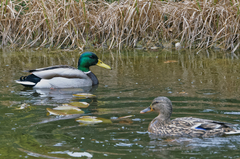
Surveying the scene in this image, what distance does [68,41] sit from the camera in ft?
43.0

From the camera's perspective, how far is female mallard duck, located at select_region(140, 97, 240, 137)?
4.38 m

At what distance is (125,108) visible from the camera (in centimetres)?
566

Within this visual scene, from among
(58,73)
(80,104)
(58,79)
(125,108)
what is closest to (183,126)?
(125,108)

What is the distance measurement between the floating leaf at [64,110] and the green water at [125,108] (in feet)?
0.49

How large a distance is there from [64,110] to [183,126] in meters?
1.91

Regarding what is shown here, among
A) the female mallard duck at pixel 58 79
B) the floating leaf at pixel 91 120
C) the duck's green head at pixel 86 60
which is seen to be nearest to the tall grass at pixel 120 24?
the duck's green head at pixel 86 60

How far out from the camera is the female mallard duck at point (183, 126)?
14.4 feet

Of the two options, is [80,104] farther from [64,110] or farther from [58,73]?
[58,73]

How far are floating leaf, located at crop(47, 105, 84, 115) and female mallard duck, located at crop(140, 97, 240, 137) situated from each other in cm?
131

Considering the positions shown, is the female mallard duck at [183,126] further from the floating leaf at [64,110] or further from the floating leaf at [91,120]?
the floating leaf at [64,110]

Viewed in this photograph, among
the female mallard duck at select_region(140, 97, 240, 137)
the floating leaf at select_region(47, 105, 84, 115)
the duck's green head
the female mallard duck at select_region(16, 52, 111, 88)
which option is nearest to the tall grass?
the duck's green head

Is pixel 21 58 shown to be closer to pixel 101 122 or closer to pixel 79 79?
pixel 79 79

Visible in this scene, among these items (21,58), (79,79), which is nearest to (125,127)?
(79,79)

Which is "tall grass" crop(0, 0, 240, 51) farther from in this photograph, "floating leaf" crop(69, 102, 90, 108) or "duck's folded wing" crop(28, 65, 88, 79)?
"floating leaf" crop(69, 102, 90, 108)
